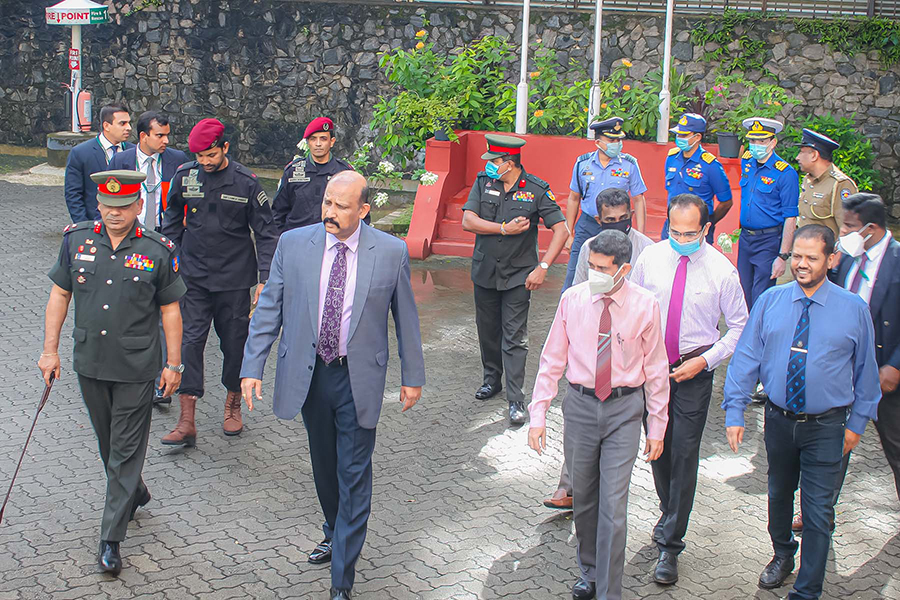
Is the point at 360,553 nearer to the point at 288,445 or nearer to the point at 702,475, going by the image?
the point at 288,445

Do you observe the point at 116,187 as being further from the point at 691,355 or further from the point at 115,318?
the point at 691,355

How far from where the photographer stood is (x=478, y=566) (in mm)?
5457

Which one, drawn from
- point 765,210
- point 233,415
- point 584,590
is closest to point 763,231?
point 765,210

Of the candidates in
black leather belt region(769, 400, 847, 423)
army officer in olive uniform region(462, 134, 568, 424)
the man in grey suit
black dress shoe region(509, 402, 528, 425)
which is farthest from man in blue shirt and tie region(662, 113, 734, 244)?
the man in grey suit

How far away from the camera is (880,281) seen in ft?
18.5

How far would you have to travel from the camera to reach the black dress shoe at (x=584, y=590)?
16.8ft

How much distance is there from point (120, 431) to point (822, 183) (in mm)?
5277

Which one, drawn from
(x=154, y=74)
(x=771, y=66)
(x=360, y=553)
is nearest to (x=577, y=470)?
(x=360, y=553)

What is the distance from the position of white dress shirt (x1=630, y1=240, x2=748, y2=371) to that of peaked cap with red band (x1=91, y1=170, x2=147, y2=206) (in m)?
2.81

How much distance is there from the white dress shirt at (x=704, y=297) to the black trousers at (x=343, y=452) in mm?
1703

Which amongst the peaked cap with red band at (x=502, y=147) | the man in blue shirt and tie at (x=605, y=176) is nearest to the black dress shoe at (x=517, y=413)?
the man in blue shirt and tie at (x=605, y=176)

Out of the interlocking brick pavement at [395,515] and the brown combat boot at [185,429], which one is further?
the brown combat boot at [185,429]

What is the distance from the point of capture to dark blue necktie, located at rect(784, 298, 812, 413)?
4.96 m

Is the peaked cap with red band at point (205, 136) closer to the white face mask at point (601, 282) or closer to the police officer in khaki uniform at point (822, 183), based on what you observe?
the white face mask at point (601, 282)
